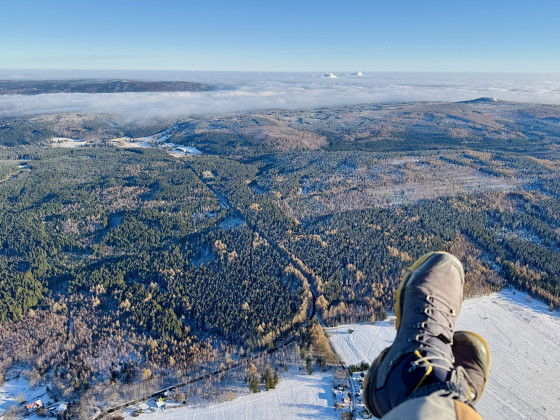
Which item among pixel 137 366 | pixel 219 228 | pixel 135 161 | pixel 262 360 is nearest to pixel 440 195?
pixel 219 228

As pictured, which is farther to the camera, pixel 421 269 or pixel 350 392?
pixel 350 392

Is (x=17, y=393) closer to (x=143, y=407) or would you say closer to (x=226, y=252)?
(x=143, y=407)

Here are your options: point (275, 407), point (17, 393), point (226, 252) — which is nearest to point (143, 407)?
point (275, 407)

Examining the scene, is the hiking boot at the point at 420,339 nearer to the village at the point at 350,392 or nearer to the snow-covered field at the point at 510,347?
the village at the point at 350,392

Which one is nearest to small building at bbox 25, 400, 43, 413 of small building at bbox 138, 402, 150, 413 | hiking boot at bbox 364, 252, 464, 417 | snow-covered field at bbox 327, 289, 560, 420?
small building at bbox 138, 402, 150, 413

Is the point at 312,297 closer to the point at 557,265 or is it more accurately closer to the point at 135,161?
the point at 557,265

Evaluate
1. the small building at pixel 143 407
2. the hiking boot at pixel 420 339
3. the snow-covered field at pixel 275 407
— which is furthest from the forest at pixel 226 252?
the hiking boot at pixel 420 339
